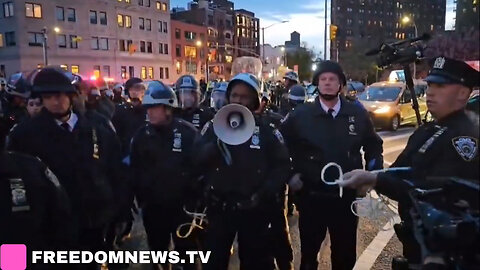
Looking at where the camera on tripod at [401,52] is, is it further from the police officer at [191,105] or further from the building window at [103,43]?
the building window at [103,43]

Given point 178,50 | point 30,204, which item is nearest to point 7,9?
point 178,50

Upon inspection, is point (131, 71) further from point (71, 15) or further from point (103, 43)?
point (71, 15)

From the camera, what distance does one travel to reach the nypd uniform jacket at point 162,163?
12.6ft

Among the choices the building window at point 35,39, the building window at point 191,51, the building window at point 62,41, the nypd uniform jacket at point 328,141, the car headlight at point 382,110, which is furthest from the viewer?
the building window at point 191,51

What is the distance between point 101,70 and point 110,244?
48.8 m

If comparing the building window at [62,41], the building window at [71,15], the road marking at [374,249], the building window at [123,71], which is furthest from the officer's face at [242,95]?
the building window at [123,71]

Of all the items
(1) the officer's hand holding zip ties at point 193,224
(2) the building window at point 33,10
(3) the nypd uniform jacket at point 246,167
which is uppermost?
(2) the building window at point 33,10

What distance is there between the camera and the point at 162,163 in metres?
3.87

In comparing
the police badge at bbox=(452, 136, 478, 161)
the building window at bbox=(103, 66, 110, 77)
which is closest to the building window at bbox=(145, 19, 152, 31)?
the building window at bbox=(103, 66, 110, 77)

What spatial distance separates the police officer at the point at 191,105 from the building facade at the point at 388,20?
2.43 metres

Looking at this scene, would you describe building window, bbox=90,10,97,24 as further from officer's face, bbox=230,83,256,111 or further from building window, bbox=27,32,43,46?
officer's face, bbox=230,83,256,111

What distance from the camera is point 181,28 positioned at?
64.3 meters

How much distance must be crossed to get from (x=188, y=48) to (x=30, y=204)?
65.5 meters

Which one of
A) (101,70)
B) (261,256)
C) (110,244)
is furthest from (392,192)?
(101,70)
